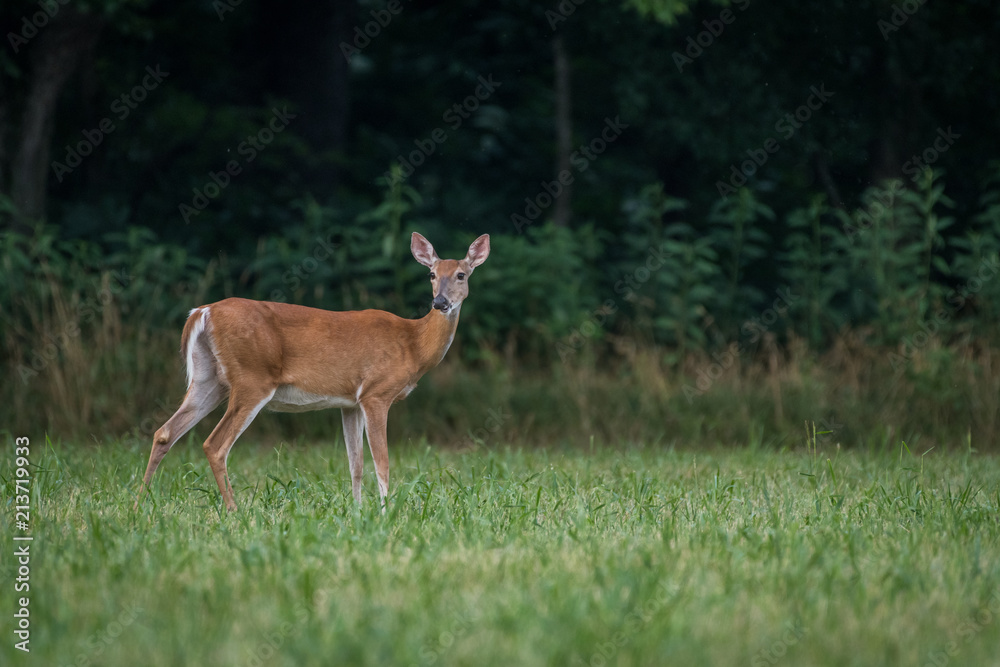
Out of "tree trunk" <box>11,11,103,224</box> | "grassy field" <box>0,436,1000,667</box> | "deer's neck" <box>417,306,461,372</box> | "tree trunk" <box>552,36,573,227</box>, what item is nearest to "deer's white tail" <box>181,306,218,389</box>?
"grassy field" <box>0,436,1000,667</box>

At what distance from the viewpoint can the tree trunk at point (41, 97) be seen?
34.0ft

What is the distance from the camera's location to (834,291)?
10.8m

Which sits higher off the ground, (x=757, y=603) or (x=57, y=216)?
(x=57, y=216)

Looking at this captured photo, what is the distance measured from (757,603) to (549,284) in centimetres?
723

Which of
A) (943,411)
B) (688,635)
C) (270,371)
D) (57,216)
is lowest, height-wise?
(943,411)

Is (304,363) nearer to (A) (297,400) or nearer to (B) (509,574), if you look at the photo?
(A) (297,400)

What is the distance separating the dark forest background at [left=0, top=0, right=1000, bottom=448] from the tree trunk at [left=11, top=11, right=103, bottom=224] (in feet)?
0.09

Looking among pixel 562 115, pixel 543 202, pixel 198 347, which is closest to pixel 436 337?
pixel 198 347

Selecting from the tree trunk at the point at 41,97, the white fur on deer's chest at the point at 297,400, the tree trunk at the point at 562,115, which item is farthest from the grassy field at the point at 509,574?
the tree trunk at the point at 562,115

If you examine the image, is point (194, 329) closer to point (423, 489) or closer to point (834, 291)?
point (423, 489)

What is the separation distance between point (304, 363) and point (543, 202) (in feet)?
30.8

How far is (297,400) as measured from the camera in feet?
18.3

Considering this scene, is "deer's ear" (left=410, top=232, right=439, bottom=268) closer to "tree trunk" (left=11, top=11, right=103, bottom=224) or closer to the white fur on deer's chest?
the white fur on deer's chest

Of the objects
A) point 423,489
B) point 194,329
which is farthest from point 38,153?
point 423,489
